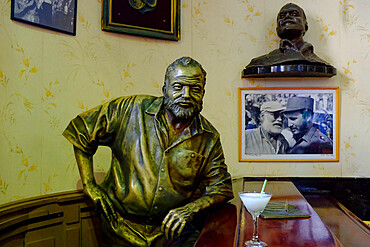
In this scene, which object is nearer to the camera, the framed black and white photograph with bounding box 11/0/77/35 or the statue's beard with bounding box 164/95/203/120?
the statue's beard with bounding box 164/95/203/120

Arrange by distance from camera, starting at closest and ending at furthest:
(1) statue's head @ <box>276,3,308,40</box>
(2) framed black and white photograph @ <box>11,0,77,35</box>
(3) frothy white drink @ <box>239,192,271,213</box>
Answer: (3) frothy white drink @ <box>239,192,271,213</box> → (2) framed black and white photograph @ <box>11,0,77,35</box> → (1) statue's head @ <box>276,3,308,40</box>

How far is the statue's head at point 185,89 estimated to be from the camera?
2395mm

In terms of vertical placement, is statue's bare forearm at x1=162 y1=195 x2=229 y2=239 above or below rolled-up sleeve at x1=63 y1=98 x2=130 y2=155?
below

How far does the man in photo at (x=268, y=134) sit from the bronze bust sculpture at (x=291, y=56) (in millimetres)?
349

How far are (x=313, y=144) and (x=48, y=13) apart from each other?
7.83ft

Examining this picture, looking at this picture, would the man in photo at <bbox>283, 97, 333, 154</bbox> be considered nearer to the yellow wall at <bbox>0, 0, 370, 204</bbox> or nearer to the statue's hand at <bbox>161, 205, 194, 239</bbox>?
the yellow wall at <bbox>0, 0, 370, 204</bbox>

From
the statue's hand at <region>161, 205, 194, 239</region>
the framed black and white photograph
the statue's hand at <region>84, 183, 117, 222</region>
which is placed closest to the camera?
the statue's hand at <region>161, 205, 194, 239</region>

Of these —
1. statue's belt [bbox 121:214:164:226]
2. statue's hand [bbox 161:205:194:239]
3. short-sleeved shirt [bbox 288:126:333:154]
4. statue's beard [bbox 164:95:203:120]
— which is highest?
statue's beard [bbox 164:95:203:120]

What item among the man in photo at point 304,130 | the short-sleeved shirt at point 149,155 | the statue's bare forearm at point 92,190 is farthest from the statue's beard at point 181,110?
the man in photo at point 304,130

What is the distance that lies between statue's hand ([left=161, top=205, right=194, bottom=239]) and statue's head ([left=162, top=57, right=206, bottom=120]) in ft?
1.75

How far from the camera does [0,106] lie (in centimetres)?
254

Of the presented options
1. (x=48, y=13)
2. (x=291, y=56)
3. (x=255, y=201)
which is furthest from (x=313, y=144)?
(x=48, y=13)

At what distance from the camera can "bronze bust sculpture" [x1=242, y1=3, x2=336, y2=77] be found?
3.41 meters

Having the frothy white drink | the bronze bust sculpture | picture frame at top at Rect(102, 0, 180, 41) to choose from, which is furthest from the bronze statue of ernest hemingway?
the bronze bust sculpture
